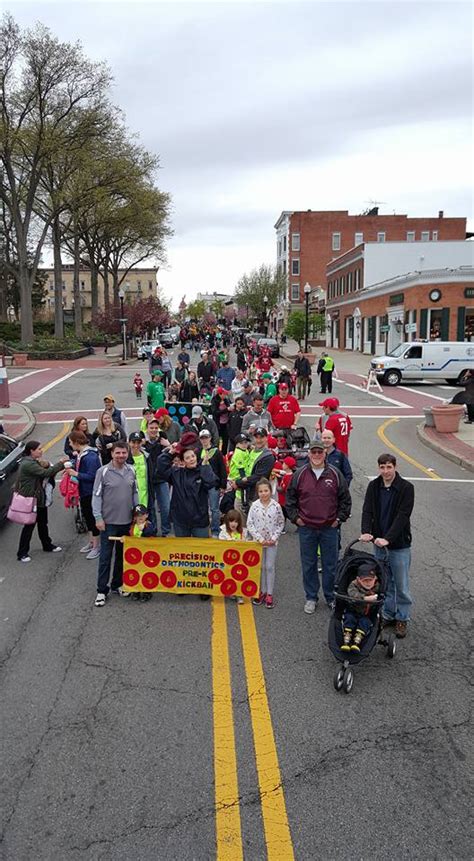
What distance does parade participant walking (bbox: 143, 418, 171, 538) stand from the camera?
7926 mm

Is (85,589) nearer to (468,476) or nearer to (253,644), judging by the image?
(253,644)

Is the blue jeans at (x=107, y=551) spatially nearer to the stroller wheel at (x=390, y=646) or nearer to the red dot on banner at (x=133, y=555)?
the red dot on banner at (x=133, y=555)

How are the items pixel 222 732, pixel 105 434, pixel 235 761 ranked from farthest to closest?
pixel 105 434 < pixel 222 732 < pixel 235 761

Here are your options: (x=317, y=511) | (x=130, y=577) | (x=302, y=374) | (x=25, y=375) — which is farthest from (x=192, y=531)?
(x=25, y=375)

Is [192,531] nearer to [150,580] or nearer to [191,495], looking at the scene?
[191,495]

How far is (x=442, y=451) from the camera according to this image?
576 inches

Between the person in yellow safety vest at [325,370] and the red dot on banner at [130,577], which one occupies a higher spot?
the person in yellow safety vest at [325,370]

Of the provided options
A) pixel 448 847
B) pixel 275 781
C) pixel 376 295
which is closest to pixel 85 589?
pixel 275 781

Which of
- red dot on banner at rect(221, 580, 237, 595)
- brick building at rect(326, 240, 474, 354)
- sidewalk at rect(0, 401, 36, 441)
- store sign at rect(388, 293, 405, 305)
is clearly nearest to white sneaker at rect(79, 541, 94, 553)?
red dot on banner at rect(221, 580, 237, 595)

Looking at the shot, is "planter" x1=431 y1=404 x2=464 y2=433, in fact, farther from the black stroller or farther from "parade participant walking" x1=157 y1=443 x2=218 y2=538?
the black stroller

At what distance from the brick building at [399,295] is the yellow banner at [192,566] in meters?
34.3

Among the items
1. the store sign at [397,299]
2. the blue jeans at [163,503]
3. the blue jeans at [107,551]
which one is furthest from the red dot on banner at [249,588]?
the store sign at [397,299]

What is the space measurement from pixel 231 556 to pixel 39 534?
3023 millimetres

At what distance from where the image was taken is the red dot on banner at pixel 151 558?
265 inches
